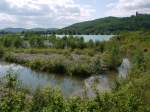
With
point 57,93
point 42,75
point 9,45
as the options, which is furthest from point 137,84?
point 9,45

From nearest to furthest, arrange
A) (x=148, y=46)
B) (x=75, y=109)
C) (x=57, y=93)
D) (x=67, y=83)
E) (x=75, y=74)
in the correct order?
(x=75, y=109) < (x=57, y=93) < (x=67, y=83) < (x=75, y=74) < (x=148, y=46)

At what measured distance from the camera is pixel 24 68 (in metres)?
65.4

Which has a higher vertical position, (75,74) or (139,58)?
(139,58)

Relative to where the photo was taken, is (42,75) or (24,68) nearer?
(42,75)

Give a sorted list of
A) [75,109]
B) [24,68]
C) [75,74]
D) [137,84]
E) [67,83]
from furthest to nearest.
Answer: [24,68] < [75,74] < [67,83] < [137,84] < [75,109]

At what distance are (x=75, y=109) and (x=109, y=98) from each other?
308 cm

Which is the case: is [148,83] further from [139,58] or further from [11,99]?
[11,99]

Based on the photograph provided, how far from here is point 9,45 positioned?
10344 cm

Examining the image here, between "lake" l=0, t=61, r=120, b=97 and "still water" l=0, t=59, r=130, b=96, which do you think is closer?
"still water" l=0, t=59, r=130, b=96

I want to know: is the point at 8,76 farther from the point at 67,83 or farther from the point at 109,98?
the point at 67,83

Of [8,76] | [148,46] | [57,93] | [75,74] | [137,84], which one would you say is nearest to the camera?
[57,93]

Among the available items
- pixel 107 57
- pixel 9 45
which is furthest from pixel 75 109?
pixel 9 45

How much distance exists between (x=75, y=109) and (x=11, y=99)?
3.78 meters

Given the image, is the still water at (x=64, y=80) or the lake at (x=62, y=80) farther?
the lake at (x=62, y=80)
